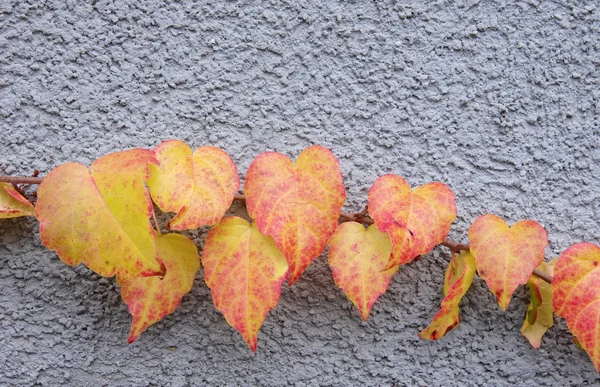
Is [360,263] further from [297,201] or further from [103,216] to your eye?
[103,216]

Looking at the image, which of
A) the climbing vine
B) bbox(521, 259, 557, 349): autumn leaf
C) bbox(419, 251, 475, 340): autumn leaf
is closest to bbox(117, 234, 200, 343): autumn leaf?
the climbing vine

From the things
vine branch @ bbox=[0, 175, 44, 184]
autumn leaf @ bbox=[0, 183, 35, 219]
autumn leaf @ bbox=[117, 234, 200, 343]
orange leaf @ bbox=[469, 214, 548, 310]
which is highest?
orange leaf @ bbox=[469, 214, 548, 310]

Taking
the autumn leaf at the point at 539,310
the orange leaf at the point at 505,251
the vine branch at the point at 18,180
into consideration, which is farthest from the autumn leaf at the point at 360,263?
the vine branch at the point at 18,180

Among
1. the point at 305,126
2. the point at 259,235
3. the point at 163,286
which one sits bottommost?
the point at 163,286

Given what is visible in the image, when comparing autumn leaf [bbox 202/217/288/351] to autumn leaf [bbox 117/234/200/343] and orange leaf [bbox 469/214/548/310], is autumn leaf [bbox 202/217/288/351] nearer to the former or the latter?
autumn leaf [bbox 117/234/200/343]

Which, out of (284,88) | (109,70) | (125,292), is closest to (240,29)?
(284,88)

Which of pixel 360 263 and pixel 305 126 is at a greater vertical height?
pixel 305 126

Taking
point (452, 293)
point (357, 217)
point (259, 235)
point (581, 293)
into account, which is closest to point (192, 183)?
point (259, 235)

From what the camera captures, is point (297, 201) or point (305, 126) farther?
point (305, 126)
